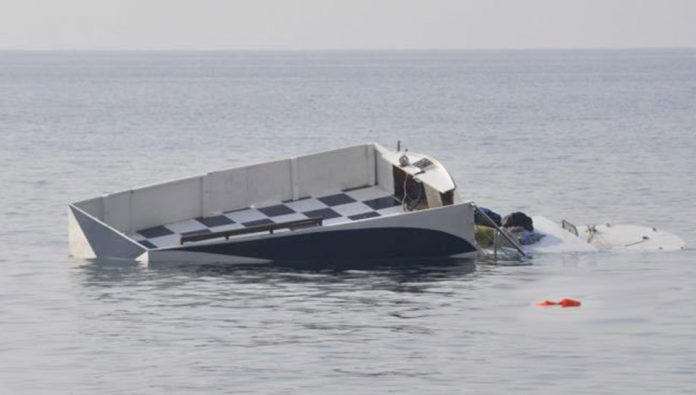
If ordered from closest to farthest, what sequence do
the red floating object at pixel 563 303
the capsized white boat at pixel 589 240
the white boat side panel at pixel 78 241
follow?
the red floating object at pixel 563 303 → the white boat side panel at pixel 78 241 → the capsized white boat at pixel 589 240

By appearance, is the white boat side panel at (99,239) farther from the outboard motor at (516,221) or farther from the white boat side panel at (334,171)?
the outboard motor at (516,221)

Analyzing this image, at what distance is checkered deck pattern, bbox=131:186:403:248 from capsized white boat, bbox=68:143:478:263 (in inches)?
0.7

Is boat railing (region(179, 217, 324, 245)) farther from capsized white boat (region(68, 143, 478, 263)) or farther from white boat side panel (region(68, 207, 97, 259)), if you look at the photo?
white boat side panel (region(68, 207, 97, 259))

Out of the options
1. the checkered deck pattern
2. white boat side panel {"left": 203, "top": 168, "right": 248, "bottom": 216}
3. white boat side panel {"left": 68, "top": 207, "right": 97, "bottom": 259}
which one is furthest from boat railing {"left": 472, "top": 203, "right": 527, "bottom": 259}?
white boat side panel {"left": 68, "top": 207, "right": 97, "bottom": 259}

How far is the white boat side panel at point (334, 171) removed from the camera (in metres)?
35.7

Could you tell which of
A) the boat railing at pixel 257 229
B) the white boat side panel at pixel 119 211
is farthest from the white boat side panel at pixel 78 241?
the boat railing at pixel 257 229

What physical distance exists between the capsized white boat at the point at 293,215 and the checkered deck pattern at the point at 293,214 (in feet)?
0.06

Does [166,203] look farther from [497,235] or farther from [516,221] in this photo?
[516,221]

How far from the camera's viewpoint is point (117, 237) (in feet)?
103

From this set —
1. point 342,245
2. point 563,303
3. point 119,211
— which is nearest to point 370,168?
point 342,245

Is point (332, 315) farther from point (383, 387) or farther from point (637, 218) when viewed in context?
point (637, 218)

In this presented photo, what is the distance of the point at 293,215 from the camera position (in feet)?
113

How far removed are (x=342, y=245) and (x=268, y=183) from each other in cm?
422

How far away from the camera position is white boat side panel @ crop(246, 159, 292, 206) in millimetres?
35062
